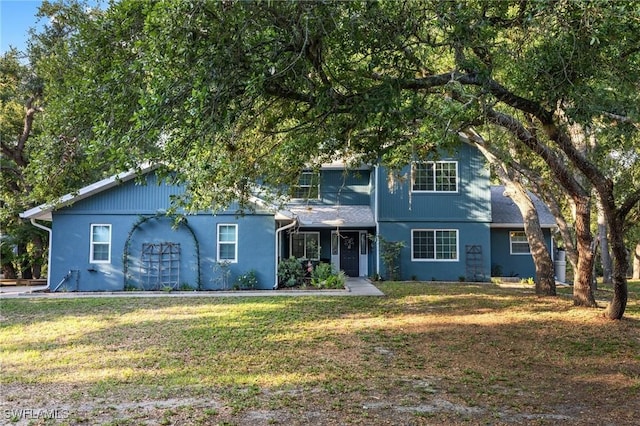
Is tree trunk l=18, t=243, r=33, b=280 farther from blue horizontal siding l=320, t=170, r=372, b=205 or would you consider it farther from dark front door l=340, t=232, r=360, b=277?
dark front door l=340, t=232, r=360, b=277

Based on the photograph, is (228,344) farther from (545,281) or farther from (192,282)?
(545,281)

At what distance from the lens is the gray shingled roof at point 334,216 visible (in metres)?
19.0

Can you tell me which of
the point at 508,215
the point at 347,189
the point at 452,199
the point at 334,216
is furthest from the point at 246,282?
the point at 508,215

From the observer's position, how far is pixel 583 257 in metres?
10.9

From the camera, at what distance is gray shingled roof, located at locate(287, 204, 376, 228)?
18984 millimetres

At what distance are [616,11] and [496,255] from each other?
15956mm

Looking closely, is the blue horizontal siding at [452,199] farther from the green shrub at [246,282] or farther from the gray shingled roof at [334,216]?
the green shrub at [246,282]

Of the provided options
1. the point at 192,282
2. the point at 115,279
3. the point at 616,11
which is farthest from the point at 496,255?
the point at 616,11

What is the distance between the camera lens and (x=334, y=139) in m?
7.25

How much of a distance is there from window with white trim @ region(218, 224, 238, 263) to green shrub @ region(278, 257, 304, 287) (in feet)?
5.25

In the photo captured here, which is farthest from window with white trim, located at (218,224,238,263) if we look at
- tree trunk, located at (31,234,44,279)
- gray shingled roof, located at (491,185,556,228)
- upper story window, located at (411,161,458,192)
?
tree trunk, located at (31,234,44,279)

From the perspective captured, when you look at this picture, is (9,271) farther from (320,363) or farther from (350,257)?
(320,363)

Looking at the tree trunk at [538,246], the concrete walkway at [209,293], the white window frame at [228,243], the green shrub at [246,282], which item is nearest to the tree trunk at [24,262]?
the concrete walkway at [209,293]

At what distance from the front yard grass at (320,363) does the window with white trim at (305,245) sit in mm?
7732
